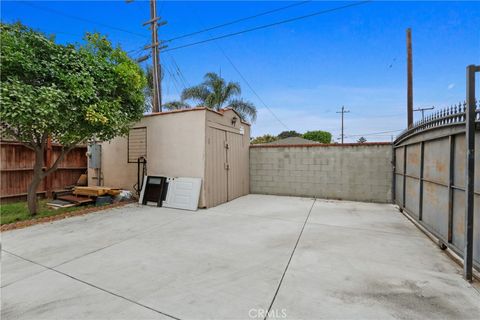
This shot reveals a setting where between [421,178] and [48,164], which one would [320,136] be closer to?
[421,178]

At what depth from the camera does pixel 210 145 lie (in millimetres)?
5809

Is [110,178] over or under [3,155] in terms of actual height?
under

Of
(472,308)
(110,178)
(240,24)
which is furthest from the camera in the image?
(240,24)

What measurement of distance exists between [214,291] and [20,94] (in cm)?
423

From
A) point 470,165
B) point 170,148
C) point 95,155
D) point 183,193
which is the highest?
point 170,148

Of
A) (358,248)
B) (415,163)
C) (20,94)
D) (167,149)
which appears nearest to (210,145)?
(167,149)

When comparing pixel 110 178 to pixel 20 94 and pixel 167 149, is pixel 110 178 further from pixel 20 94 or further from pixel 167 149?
pixel 20 94

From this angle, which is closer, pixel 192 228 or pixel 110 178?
pixel 192 228

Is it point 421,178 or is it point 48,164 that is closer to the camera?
point 421,178

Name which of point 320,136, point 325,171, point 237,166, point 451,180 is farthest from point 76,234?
point 320,136

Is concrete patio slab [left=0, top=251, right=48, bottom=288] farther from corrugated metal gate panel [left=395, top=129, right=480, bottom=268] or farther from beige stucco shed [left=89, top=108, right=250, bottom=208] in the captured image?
corrugated metal gate panel [left=395, top=129, right=480, bottom=268]

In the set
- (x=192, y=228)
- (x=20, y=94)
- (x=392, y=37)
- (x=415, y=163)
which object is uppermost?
(x=392, y=37)

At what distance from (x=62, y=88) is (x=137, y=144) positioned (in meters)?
2.65

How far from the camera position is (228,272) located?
235cm
